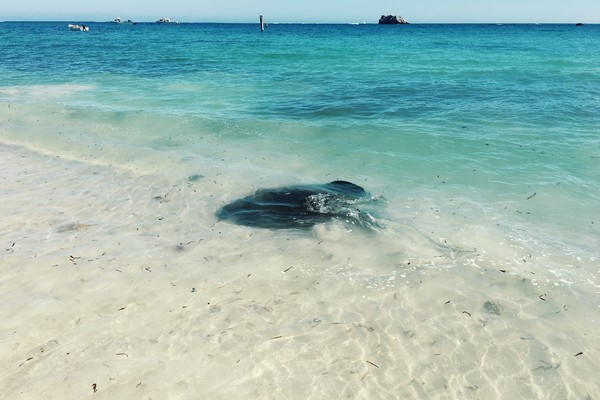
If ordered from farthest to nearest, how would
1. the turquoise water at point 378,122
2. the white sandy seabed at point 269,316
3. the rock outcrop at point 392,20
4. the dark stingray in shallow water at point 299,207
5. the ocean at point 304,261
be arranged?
1. the rock outcrop at point 392,20
2. the turquoise water at point 378,122
3. the dark stingray in shallow water at point 299,207
4. the ocean at point 304,261
5. the white sandy seabed at point 269,316

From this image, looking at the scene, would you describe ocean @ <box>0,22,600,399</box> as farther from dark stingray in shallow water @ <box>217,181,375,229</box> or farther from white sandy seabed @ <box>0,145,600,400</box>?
dark stingray in shallow water @ <box>217,181,375,229</box>

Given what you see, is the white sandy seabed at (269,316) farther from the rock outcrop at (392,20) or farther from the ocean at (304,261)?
the rock outcrop at (392,20)

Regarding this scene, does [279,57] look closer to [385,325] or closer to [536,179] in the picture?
[536,179]

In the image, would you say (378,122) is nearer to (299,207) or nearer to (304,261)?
(299,207)

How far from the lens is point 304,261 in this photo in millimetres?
7121

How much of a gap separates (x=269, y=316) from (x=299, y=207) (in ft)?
11.6

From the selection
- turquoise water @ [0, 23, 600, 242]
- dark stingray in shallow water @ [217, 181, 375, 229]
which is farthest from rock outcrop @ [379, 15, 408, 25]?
dark stingray in shallow water @ [217, 181, 375, 229]

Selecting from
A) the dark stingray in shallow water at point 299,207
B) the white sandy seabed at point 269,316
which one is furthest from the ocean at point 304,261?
the dark stingray in shallow water at point 299,207

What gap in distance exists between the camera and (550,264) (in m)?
7.05

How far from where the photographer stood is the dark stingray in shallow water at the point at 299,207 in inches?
333

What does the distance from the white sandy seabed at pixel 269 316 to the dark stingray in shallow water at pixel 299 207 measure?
1.30ft

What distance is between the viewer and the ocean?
4.91 meters

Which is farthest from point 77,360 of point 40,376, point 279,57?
point 279,57

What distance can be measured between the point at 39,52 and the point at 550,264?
1970 inches
